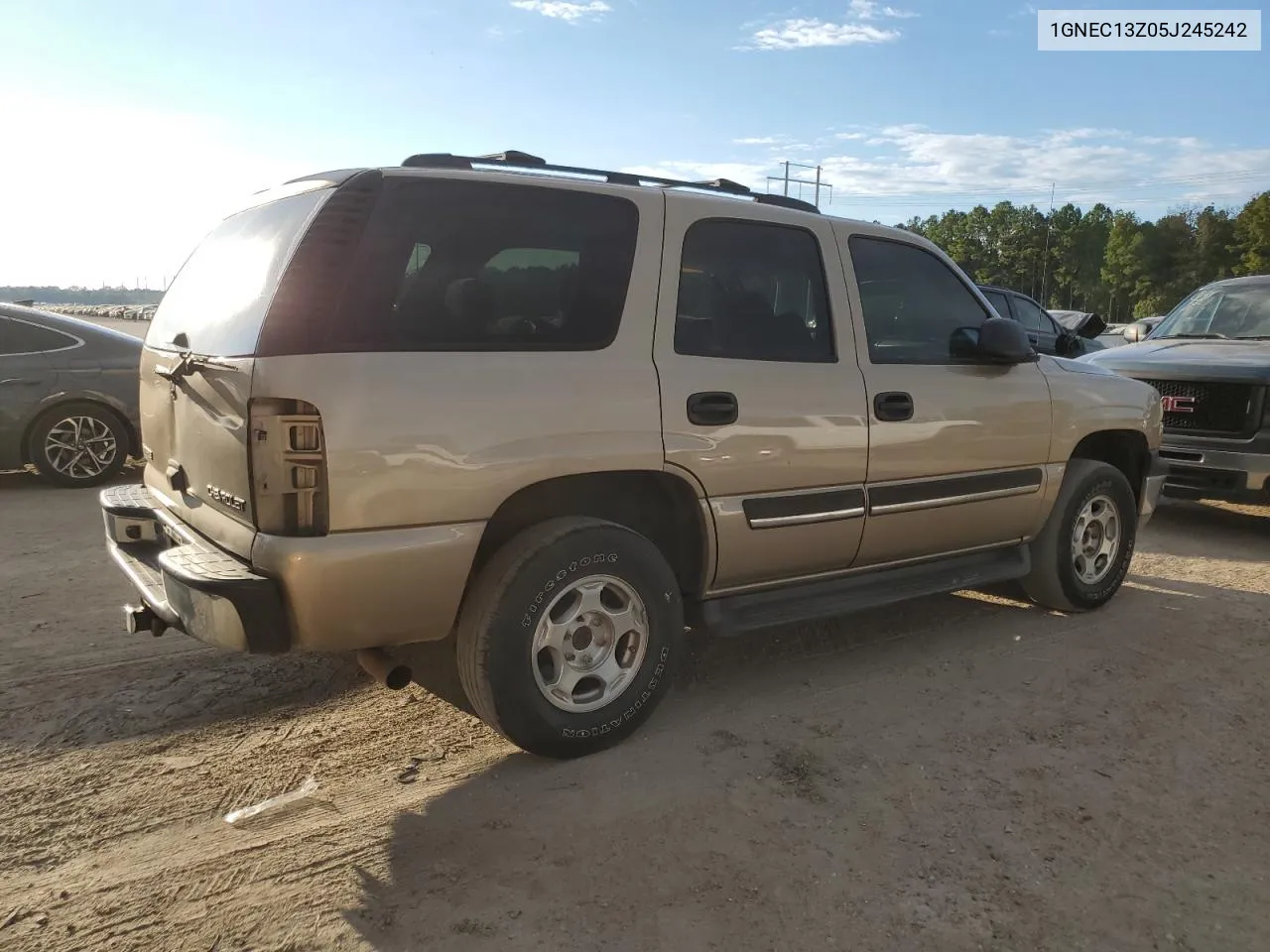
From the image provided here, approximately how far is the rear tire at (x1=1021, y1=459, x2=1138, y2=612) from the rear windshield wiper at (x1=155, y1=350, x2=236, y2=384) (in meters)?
4.00

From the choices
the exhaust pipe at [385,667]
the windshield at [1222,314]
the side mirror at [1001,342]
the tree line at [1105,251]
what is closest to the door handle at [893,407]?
the side mirror at [1001,342]

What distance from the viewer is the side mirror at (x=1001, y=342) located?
168 inches

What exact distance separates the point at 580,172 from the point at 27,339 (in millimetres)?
6296

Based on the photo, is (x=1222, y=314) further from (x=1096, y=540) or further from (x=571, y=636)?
(x=571, y=636)

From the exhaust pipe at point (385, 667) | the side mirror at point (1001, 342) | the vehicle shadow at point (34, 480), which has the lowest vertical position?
the vehicle shadow at point (34, 480)

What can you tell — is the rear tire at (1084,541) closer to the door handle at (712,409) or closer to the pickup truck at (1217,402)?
the pickup truck at (1217,402)

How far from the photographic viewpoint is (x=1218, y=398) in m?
7.07

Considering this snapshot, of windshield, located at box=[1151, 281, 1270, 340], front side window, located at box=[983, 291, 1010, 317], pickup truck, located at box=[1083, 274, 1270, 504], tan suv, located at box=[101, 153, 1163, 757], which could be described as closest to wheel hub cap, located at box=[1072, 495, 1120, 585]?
tan suv, located at box=[101, 153, 1163, 757]

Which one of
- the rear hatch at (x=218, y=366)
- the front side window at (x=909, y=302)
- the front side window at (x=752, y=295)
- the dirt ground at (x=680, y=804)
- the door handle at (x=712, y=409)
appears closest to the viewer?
the dirt ground at (x=680, y=804)

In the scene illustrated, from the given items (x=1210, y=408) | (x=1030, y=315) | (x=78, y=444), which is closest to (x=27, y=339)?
(x=78, y=444)

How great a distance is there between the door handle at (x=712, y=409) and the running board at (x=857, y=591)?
734 mm

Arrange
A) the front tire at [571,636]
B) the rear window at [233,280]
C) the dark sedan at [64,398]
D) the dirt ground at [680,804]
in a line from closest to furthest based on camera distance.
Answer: the dirt ground at [680,804] → the rear window at [233,280] → the front tire at [571,636] → the dark sedan at [64,398]

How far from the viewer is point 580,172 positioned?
11.8 feet

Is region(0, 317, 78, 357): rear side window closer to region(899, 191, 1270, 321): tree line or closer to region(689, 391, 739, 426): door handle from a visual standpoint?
region(689, 391, 739, 426): door handle
